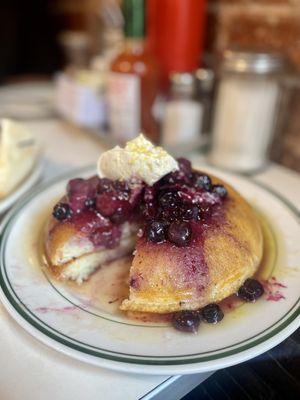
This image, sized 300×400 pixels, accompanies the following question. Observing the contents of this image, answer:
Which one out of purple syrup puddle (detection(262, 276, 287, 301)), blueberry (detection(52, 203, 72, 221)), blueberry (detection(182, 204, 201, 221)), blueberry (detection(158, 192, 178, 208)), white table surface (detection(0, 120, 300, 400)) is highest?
blueberry (detection(158, 192, 178, 208))

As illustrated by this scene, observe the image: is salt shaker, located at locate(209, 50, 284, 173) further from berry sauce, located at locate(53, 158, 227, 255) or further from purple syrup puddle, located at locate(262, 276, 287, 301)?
purple syrup puddle, located at locate(262, 276, 287, 301)

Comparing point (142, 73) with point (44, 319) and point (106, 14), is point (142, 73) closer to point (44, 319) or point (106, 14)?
point (106, 14)

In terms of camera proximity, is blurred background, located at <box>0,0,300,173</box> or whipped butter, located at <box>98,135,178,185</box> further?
blurred background, located at <box>0,0,300,173</box>

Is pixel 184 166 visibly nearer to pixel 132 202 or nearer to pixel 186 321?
pixel 132 202

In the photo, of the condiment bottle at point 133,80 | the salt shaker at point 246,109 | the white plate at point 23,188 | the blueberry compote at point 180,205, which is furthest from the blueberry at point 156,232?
the condiment bottle at point 133,80

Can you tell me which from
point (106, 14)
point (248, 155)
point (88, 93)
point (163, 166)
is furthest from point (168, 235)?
point (106, 14)

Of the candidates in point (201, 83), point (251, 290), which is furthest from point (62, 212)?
point (201, 83)

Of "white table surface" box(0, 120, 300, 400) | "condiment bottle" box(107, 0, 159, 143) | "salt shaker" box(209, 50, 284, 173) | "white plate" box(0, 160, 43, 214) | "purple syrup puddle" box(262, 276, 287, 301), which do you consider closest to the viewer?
"white table surface" box(0, 120, 300, 400)

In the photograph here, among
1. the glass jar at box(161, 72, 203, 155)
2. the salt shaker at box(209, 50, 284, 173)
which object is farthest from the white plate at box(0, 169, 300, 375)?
the glass jar at box(161, 72, 203, 155)
